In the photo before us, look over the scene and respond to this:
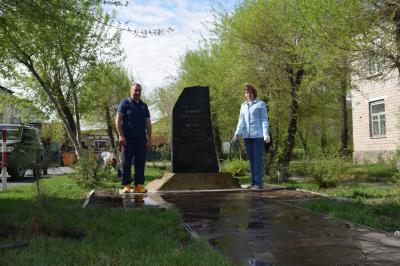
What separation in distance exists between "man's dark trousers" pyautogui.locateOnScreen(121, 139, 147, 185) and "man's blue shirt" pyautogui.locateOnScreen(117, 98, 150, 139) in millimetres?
136

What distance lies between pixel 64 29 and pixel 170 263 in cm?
530

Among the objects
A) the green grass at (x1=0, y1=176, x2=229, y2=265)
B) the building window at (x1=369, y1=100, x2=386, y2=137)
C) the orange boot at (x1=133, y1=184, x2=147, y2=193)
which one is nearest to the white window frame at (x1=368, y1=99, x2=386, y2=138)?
the building window at (x1=369, y1=100, x2=386, y2=137)

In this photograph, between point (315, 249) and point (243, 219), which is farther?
point (243, 219)

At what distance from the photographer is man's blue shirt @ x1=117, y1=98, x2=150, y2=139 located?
970cm

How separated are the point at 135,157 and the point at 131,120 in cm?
74

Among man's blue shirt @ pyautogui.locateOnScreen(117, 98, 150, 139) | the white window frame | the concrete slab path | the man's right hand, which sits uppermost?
the white window frame

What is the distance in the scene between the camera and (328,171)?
11.7 meters

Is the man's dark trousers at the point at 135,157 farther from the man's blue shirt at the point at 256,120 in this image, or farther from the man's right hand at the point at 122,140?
the man's blue shirt at the point at 256,120

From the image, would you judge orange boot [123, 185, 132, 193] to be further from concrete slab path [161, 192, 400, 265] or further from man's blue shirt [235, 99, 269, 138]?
man's blue shirt [235, 99, 269, 138]

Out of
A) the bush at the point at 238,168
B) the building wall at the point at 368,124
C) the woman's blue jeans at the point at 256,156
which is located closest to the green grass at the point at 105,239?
the woman's blue jeans at the point at 256,156

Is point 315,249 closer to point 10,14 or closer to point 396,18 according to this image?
point 10,14

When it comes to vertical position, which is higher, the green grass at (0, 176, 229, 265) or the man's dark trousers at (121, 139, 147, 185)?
the man's dark trousers at (121, 139, 147, 185)

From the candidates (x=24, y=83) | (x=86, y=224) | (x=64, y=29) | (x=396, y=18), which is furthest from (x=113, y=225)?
(x=24, y=83)

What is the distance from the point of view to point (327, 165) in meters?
11.6
